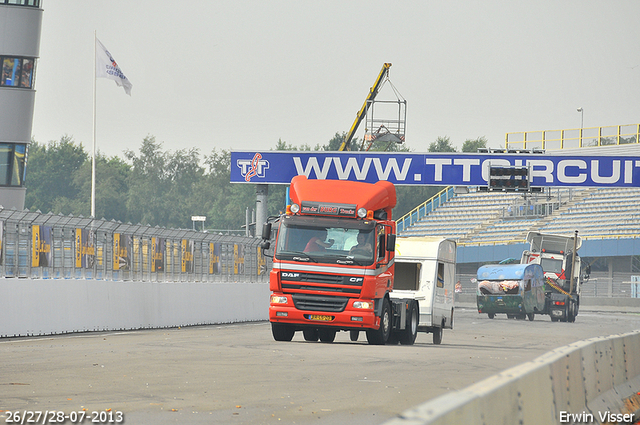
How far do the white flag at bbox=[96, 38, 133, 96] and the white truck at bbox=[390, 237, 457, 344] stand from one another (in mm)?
26059

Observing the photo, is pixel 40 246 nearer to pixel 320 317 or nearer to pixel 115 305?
pixel 115 305

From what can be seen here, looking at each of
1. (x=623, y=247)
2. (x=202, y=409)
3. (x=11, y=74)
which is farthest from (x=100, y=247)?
(x=623, y=247)

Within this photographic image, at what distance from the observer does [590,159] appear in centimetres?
4162

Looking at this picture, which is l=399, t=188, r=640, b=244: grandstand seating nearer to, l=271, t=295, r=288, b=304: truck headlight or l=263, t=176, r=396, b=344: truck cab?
l=263, t=176, r=396, b=344: truck cab

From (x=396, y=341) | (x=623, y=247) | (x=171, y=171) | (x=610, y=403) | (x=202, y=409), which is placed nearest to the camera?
(x=202, y=409)

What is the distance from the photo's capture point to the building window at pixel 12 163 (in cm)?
4003

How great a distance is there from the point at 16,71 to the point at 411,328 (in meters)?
24.2

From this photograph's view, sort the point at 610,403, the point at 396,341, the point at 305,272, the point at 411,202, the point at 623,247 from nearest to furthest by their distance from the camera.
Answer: the point at 610,403, the point at 305,272, the point at 396,341, the point at 623,247, the point at 411,202

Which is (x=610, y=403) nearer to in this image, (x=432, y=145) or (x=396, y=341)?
(x=396, y=341)

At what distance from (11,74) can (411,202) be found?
92.0 meters

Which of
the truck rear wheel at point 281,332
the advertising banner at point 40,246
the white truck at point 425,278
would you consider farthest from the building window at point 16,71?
the truck rear wheel at point 281,332

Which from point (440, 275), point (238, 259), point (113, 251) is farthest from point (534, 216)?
point (113, 251)

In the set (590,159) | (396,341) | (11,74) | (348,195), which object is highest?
(11,74)

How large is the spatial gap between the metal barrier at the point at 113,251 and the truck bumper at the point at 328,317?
18.4ft
